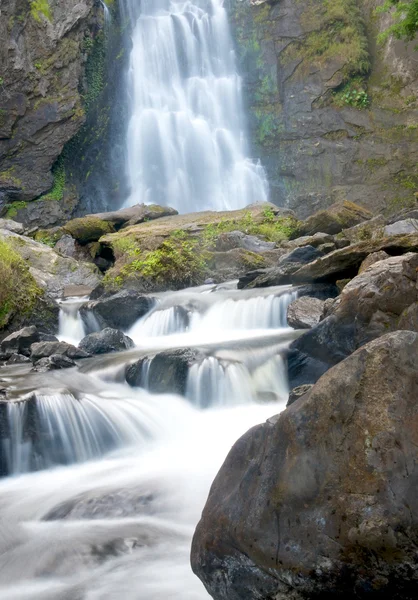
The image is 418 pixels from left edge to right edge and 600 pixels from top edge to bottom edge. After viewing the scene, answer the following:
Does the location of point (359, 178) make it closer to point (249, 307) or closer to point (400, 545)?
point (249, 307)

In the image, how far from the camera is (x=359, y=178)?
21.7 meters

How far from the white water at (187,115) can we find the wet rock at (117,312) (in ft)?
43.5

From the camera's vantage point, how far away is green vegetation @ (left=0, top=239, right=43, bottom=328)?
9.81 m

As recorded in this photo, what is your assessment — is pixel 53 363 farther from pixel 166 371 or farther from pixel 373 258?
pixel 373 258

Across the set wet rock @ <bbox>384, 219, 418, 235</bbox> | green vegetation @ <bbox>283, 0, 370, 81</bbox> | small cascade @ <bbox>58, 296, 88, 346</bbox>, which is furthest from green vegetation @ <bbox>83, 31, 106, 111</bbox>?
wet rock @ <bbox>384, 219, 418, 235</bbox>

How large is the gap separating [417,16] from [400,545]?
389 inches

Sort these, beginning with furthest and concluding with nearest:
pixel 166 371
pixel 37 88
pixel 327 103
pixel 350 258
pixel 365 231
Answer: pixel 327 103 → pixel 37 88 → pixel 365 231 → pixel 350 258 → pixel 166 371

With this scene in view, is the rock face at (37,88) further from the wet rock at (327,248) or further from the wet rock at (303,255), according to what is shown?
the wet rock at (327,248)

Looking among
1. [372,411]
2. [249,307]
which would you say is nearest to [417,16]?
[249,307]

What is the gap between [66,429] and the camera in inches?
215

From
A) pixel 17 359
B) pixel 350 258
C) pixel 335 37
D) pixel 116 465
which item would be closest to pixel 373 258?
pixel 350 258

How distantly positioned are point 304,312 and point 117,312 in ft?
12.9

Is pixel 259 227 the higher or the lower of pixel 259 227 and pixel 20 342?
the higher

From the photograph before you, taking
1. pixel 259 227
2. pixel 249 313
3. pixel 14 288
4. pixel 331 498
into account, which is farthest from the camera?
pixel 259 227
